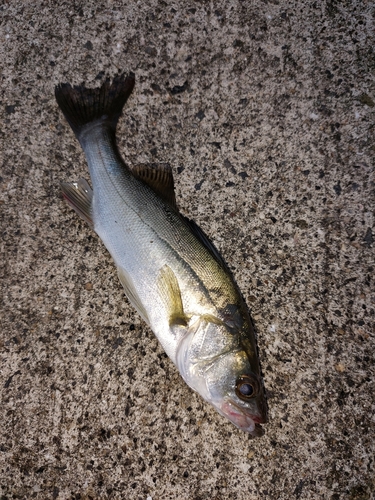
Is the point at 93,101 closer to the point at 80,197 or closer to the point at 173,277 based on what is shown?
the point at 80,197

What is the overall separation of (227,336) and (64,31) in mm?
2467

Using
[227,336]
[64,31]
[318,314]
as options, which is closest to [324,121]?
[318,314]

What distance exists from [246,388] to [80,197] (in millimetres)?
1542

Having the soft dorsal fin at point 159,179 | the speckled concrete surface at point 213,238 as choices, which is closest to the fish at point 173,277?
the soft dorsal fin at point 159,179

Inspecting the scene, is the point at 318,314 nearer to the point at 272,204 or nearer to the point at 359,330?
the point at 359,330

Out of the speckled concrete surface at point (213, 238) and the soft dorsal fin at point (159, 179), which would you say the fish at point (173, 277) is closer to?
the soft dorsal fin at point (159, 179)

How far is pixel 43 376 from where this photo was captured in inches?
88.1

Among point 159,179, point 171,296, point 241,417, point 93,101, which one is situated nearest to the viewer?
point 241,417

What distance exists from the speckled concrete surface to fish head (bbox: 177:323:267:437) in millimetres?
351

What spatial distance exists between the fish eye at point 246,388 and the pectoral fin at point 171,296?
1.34 ft

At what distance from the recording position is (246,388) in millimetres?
1809

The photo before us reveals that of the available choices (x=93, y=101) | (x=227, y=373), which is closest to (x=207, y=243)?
(x=227, y=373)

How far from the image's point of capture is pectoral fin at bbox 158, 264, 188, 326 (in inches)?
76.9

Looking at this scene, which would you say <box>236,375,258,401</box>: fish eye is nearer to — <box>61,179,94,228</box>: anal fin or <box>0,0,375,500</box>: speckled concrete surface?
<box>0,0,375,500</box>: speckled concrete surface
